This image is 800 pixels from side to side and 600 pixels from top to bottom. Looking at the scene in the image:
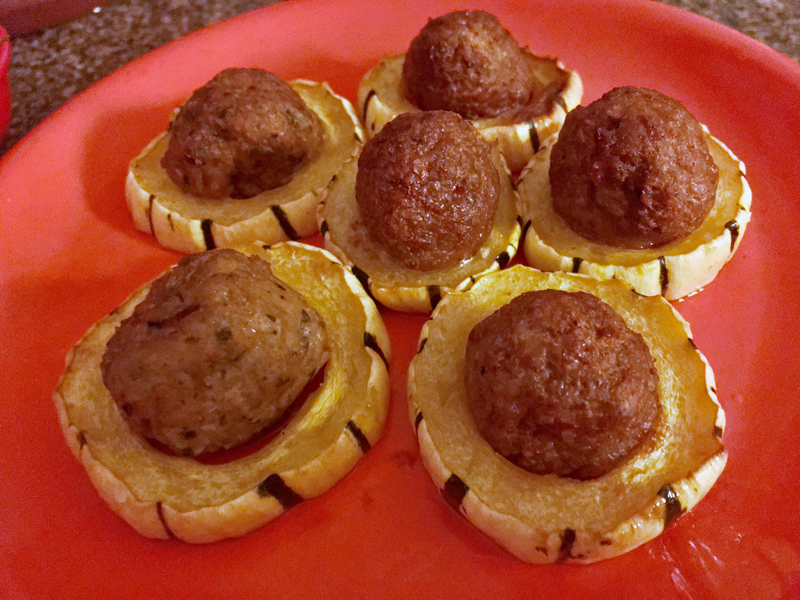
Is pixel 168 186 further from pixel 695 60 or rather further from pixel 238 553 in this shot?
pixel 695 60

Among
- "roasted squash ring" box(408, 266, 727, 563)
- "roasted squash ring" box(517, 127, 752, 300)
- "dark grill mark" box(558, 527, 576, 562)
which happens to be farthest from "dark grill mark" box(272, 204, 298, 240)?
"dark grill mark" box(558, 527, 576, 562)

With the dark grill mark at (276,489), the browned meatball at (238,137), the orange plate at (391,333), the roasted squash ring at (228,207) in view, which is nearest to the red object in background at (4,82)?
the orange plate at (391,333)

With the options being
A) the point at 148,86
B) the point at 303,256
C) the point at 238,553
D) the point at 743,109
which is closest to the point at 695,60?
the point at 743,109

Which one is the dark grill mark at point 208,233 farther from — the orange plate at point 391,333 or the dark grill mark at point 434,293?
the dark grill mark at point 434,293

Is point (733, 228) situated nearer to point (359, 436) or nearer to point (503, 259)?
point (503, 259)

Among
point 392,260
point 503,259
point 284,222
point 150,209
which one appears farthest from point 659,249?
point 150,209
